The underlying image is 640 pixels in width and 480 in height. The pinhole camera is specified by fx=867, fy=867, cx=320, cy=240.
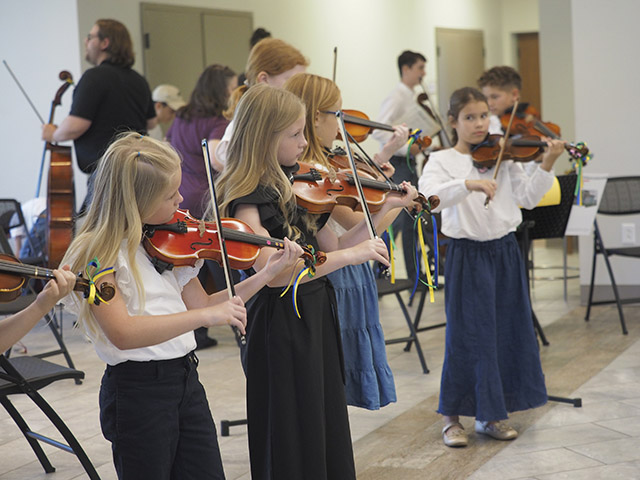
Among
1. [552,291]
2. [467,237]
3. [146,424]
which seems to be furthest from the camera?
[552,291]

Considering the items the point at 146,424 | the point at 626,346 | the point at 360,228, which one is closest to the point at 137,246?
the point at 146,424

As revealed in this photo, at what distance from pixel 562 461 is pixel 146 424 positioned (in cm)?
154

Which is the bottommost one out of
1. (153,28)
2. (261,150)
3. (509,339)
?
(509,339)

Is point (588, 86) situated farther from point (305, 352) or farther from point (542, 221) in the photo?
point (305, 352)

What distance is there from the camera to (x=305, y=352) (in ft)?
6.97

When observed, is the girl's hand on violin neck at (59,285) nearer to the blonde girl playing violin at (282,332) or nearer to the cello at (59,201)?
the blonde girl playing violin at (282,332)

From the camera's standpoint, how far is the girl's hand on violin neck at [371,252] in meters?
1.97

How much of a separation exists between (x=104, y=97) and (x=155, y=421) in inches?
112

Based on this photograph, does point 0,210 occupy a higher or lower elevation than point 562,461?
higher

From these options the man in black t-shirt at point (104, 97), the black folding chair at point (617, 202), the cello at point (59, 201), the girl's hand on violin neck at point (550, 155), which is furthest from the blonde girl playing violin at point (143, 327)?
the black folding chair at point (617, 202)

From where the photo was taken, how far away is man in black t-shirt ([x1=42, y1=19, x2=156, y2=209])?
4262mm

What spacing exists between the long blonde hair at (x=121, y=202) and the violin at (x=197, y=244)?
51 millimetres

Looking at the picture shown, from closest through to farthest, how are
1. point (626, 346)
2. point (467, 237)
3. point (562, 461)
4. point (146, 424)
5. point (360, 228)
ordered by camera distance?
1. point (146, 424)
2. point (360, 228)
3. point (562, 461)
4. point (467, 237)
5. point (626, 346)

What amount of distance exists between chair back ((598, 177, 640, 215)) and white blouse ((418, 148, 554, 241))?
1970 mm
